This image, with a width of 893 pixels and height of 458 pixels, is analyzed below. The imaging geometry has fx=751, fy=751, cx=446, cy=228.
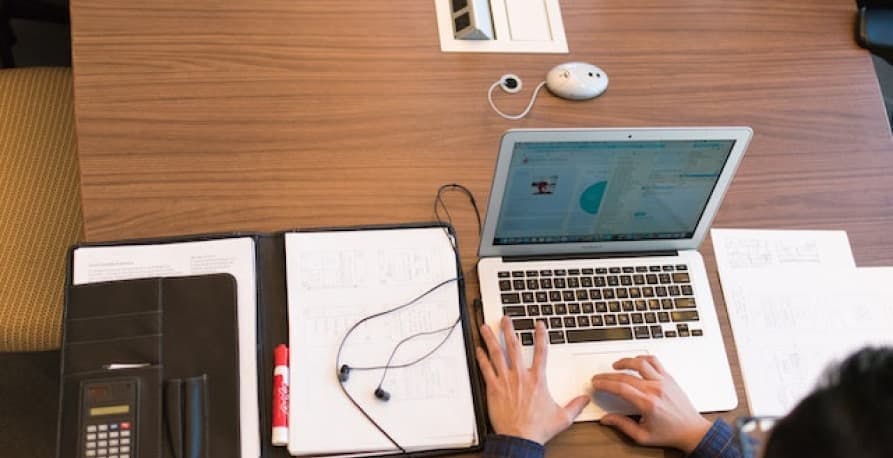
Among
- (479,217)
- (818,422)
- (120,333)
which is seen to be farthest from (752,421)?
(120,333)

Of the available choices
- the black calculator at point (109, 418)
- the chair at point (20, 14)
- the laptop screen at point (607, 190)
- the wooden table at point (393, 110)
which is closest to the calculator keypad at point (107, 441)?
the black calculator at point (109, 418)

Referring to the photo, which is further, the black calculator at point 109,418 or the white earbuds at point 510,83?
the white earbuds at point 510,83

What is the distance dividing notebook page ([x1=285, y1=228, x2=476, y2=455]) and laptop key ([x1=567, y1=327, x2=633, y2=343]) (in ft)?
0.49

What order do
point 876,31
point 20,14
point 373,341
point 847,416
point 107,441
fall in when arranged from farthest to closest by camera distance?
point 20,14 → point 876,31 → point 373,341 → point 107,441 → point 847,416

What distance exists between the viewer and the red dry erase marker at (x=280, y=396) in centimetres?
86

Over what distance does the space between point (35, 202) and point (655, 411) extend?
1.02 metres

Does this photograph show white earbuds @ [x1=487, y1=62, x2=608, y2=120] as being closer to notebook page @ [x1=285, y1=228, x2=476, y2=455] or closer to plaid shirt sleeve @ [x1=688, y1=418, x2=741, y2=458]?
notebook page @ [x1=285, y1=228, x2=476, y2=455]

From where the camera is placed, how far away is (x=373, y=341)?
0.94 metres

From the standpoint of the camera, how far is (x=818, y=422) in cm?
59

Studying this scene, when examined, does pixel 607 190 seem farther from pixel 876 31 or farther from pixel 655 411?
pixel 876 31

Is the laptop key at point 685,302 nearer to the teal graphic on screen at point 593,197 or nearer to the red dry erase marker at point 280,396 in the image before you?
the teal graphic on screen at point 593,197

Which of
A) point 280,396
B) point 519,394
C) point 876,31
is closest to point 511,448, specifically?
point 519,394

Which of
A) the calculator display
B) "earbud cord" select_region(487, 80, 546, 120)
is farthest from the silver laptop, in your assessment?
the calculator display

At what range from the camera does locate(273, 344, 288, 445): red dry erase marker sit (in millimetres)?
857
